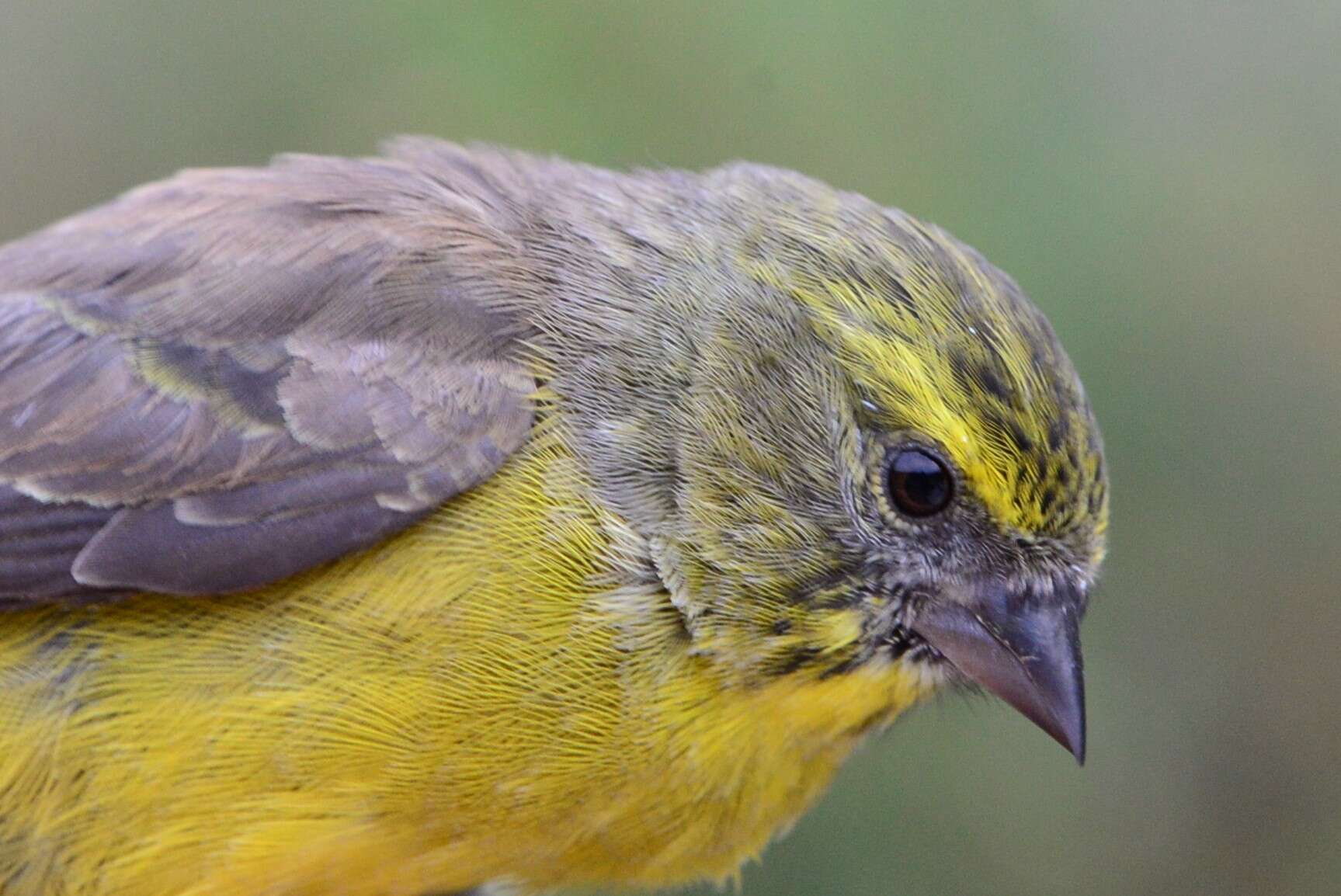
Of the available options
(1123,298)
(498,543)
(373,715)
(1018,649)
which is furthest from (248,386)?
(1123,298)

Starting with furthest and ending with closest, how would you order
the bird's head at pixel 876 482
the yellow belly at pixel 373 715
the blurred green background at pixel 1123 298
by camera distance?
1. the blurred green background at pixel 1123 298
2. the bird's head at pixel 876 482
3. the yellow belly at pixel 373 715

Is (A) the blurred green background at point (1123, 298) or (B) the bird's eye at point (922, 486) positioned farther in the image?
(A) the blurred green background at point (1123, 298)

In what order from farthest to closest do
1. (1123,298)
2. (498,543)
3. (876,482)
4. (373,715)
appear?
1. (1123,298)
2. (876,482)
3. (498,543)
4. (373,715)

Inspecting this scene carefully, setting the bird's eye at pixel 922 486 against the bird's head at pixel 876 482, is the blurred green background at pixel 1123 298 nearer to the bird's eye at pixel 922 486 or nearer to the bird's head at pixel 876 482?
the bird's head at pixel 876 482

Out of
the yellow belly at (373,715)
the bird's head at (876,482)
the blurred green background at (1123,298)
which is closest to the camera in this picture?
the yellow belly at (373,715)

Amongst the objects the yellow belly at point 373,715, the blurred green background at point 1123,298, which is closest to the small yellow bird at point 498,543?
the yellow belly at point 373,715

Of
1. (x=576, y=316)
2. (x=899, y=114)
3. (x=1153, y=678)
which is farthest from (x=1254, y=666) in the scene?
(x=576, y=316)

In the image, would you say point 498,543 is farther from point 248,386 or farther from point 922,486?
point 922,486

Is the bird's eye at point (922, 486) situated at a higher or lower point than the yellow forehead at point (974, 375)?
lower
